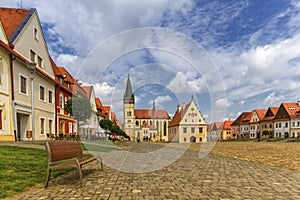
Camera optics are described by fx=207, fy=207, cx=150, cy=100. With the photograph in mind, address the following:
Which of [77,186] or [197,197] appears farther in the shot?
[77,186]

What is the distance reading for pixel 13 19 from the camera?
18.1 meters

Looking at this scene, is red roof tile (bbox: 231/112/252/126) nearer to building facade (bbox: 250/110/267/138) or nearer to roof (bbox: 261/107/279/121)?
building facade (bbox: 250/110/267/138)

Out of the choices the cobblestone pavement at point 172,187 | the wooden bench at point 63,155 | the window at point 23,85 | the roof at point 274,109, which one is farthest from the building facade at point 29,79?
the roof at point 274,109

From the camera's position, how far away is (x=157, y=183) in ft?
16.2

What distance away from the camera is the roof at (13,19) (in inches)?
652

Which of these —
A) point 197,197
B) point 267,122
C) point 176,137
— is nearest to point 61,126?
point 197,197

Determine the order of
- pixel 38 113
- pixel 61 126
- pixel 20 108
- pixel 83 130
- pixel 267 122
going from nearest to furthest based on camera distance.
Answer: pixel 20 108 < pixel 38 113 < pixel 61 126 < pixel 83 130 < pixel 267 122

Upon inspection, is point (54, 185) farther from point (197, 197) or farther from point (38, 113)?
point (38, 113)

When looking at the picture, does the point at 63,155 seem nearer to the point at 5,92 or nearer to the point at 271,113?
the point at 5,92

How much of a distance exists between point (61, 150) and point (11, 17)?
18558 mm

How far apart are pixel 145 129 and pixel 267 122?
1519 inches

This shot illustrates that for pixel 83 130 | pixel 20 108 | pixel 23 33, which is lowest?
pixel 83 130

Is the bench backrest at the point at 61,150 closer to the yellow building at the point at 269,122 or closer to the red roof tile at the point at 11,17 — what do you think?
the red roof tile at the point at 11,17

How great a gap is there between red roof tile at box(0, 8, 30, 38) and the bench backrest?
50.2 feet
